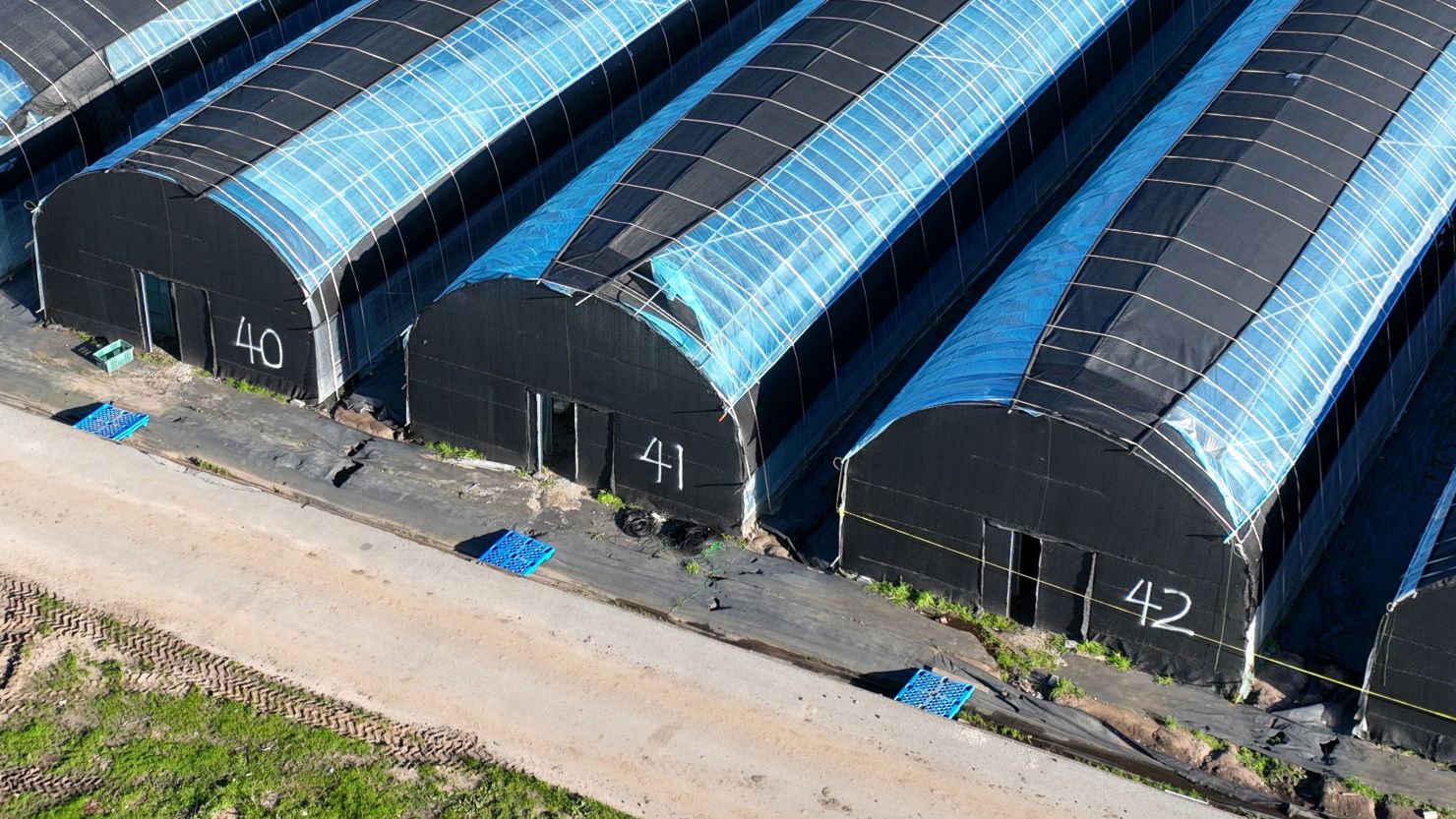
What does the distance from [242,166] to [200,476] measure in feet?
19.7

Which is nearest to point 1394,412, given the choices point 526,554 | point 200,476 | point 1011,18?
point 1011,18

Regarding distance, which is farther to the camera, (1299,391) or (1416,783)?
(1299,391)

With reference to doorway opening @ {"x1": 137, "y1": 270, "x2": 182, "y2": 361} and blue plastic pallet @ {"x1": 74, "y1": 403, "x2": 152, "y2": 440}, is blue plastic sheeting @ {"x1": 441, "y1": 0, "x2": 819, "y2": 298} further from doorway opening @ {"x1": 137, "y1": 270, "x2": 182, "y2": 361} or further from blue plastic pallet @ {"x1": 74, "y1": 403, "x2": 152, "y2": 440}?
doorway opening @ {"x1": 137, "y1": 270, "x2": 182, "y2": 361}

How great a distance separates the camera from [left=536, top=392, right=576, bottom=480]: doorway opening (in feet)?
92.2

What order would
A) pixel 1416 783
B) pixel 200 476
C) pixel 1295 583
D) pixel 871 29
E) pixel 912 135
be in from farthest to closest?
pixel 871 29 → pixel 912 135 → pixel 200 476 → pixel 1295 583 → pixel 1416 783

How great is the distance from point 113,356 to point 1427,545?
75.3ft

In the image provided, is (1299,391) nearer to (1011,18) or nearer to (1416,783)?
(1416,783)

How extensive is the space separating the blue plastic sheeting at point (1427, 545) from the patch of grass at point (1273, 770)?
2.67 meters

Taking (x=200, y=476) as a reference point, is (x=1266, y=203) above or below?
above

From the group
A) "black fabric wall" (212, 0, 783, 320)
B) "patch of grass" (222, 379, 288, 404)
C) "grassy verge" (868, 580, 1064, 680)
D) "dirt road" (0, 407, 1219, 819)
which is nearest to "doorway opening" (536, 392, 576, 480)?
"dirt road" (0, 407, 1219, 819)

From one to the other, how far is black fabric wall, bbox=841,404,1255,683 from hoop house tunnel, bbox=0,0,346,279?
752 inches

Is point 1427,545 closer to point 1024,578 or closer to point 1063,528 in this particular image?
point 1063,528

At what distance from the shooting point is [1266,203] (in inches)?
1133

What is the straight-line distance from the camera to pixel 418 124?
106 ft
